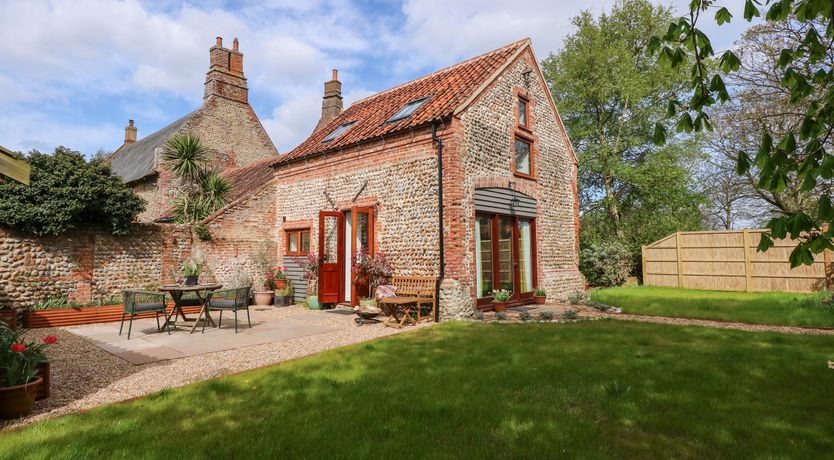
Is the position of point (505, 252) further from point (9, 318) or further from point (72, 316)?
point (9, 318)

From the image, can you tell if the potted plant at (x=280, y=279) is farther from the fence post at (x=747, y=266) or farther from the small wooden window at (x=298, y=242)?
the fence post at (x=747, y=266)

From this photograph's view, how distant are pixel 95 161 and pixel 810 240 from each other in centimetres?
1384

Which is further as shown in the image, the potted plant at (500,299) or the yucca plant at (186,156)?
the yucca plant at (186,156)

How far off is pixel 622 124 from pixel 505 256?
14481 mm

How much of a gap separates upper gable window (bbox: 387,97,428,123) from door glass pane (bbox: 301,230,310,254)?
4568 millimetres

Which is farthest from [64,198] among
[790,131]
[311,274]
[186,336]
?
[790,131]

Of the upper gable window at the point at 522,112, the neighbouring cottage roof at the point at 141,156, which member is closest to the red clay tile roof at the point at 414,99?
the upper gable window at the point at 522,112

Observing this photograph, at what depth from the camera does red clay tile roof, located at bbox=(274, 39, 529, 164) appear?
37.0ft

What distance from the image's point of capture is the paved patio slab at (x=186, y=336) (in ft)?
23.1

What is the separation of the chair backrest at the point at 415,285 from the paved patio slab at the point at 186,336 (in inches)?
76.4

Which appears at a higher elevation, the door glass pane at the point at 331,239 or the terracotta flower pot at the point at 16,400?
the door glass pane at the point at 331,239

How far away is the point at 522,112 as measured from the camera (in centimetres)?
1328

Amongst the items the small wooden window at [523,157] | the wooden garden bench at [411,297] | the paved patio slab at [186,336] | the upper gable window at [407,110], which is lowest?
the paved patio slab at [186,336]

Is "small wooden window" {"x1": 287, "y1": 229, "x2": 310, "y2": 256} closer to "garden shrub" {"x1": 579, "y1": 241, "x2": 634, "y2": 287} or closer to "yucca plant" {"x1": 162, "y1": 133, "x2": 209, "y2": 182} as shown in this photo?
"yucca plant" {"x1": 162, "y1": 133, "x2": 209, "y2": 182}
